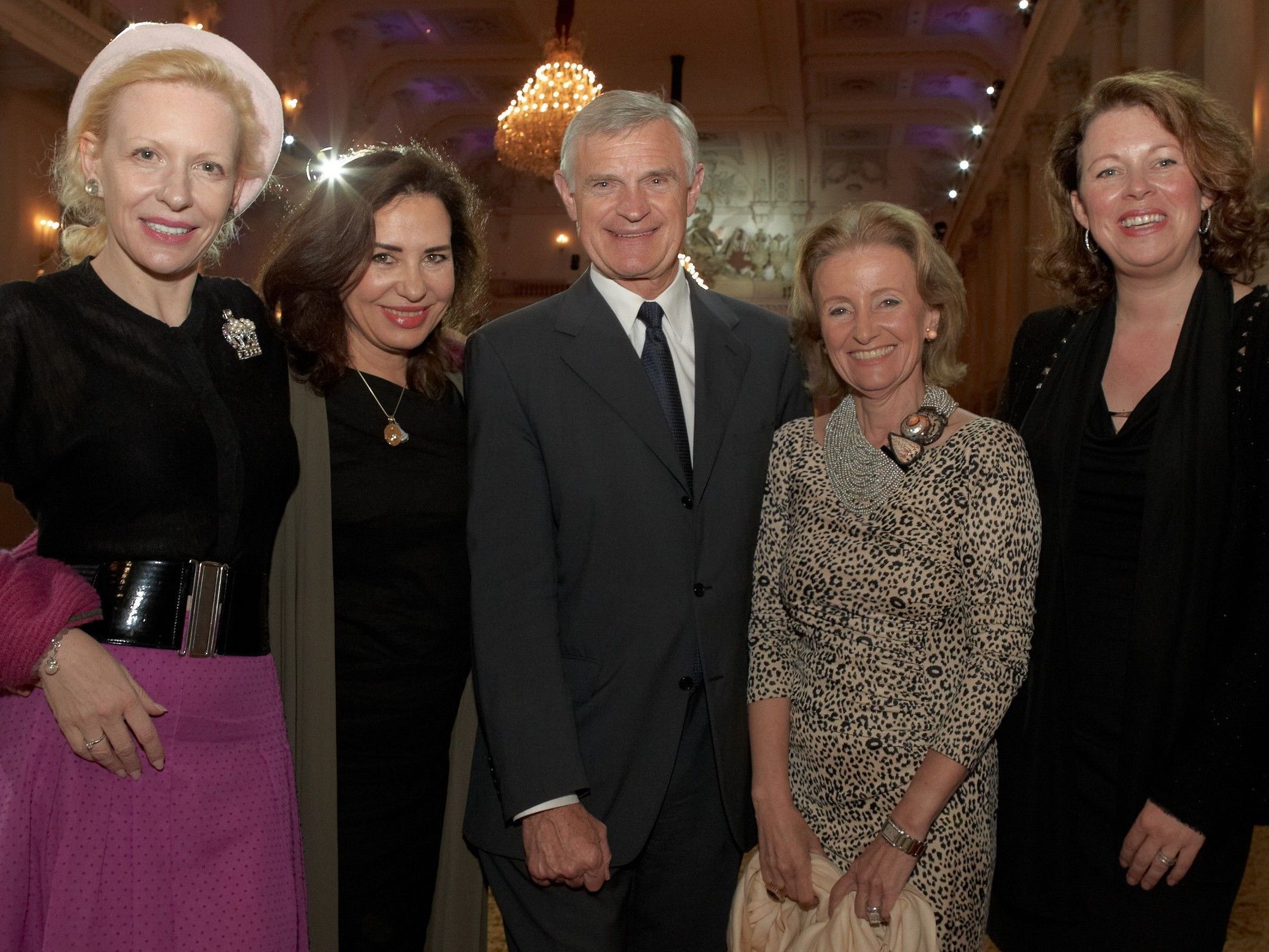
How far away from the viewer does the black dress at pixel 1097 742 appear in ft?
6.73

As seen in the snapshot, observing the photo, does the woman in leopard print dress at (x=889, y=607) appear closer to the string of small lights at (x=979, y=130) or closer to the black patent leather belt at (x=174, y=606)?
the black patent leather belt at (x=174, y=606)

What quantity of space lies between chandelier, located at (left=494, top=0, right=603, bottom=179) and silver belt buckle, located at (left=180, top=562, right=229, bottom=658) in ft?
28.0

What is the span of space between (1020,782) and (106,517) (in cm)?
170

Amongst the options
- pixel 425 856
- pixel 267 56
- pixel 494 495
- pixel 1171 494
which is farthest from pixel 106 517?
pixel 267 56

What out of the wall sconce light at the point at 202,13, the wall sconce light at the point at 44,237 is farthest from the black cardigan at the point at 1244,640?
the wall sconce light at the point at 44,237

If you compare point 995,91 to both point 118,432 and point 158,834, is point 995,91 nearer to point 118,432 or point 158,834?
point 118,432

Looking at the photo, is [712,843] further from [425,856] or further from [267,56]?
[267,56]

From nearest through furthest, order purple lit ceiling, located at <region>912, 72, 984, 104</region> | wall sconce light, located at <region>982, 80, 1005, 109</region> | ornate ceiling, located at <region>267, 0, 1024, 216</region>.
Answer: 1. ornate ceiling, located at <region>267, 0, 1024, 216</region>
2. wall sconce light, located at <region>982, 80, 1005, 109</region>
3. purple lit ceiling, located at <region>912, 72, 984, 104</region>

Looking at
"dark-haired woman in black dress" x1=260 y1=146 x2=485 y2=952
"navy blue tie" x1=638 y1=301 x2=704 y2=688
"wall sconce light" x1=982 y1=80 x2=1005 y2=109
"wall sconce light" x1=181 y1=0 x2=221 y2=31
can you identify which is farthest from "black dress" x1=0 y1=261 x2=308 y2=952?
"wall sconce light" x1=982 y1=80 x2=1005 y2=109

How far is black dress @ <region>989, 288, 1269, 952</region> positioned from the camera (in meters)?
2.05

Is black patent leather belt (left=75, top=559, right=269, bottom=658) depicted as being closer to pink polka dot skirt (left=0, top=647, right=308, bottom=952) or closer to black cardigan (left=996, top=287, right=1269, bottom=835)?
pink polka dot skirt (left=0, top=647, right=308, bottom=952)

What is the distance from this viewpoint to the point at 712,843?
219 centimetres

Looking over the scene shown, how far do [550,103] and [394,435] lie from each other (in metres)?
8.26

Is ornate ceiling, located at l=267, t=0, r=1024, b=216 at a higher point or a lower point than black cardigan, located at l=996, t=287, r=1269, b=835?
higher
